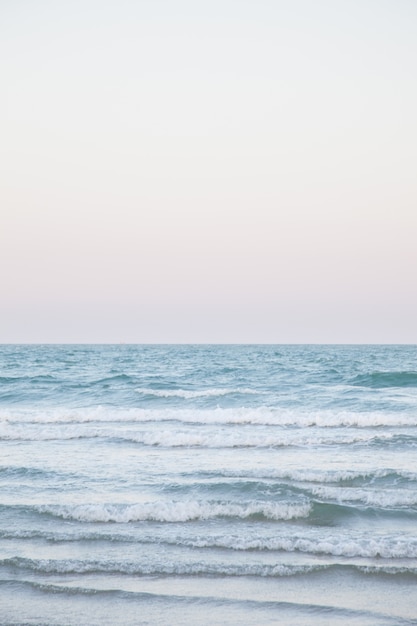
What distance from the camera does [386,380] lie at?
35.2 metres

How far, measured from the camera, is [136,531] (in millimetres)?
9969

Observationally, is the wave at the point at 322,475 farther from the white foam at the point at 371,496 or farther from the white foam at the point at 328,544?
the white foam at the point at 328,544

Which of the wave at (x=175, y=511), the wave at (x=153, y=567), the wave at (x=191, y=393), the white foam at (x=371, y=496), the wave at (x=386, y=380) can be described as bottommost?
the wave at (x=153, y=567)

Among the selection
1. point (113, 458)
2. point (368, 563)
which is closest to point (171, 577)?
point (368, 563)

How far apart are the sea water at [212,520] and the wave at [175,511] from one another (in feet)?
0.08

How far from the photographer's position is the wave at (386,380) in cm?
3372

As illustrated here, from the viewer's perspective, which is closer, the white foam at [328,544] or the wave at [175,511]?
the white foam at [328,544]

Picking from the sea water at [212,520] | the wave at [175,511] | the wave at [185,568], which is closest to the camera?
the sea water at [212,520]

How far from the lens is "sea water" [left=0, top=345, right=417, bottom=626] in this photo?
291 inches

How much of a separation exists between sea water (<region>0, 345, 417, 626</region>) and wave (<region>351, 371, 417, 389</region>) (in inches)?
465

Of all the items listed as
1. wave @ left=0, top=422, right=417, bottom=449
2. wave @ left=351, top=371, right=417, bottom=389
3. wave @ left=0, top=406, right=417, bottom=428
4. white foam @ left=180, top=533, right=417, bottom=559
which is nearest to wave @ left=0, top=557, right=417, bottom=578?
white foam @ left=180, top=533, right=417, bottom=559

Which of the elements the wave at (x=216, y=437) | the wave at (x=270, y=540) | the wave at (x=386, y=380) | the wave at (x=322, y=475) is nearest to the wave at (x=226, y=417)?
the wave at (x=216, y=437)

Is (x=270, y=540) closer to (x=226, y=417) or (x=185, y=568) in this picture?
(x=185, y=568)

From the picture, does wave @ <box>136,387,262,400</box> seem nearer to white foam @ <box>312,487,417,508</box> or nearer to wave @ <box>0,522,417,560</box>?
white foam @ <box>312,487,417,508</box>
